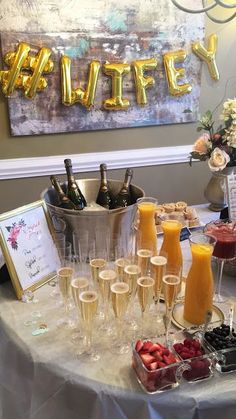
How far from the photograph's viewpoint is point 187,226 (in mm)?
1650

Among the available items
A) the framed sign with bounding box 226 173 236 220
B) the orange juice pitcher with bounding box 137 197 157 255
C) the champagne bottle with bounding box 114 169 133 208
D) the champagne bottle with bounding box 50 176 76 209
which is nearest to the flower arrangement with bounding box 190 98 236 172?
the framed sign with bounding box 226 173 236 220

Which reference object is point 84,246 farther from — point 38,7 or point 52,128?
point 38,7

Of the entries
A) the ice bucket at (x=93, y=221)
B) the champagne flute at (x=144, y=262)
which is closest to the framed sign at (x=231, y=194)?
the ice bucket at (x=93, y=221)

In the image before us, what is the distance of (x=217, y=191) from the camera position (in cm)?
185

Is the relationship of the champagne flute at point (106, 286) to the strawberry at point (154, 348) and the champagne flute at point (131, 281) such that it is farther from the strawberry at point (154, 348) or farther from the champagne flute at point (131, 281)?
the strawberry at point (154, 348)

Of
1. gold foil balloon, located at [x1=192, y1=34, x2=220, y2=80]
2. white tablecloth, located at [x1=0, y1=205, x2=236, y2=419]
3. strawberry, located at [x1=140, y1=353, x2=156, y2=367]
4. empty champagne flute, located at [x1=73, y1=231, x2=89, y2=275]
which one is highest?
gold foil balloon, located at [x1=192, y1=34, x2=220, y2=80]

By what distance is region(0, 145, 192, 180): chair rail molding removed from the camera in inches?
97.2

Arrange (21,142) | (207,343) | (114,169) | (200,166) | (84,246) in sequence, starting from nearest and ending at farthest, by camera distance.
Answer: (207,343)
(84,246)
(21,142)
(114,169)
(200,166)

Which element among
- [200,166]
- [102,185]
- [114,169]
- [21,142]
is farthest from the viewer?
[200,166]

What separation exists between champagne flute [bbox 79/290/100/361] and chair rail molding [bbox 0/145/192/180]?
64.5 inches

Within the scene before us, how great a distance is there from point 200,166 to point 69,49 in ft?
4.19

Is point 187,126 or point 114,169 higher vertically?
point 187,126

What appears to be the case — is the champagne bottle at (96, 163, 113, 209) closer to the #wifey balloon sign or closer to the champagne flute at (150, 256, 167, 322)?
the champagne flute at (150, 256, 167, 322)

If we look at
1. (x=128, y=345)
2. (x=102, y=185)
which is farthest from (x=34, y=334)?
(x=102, y=185)
